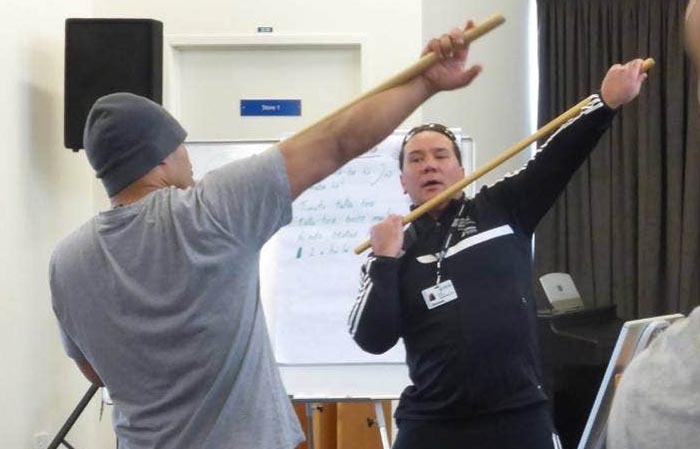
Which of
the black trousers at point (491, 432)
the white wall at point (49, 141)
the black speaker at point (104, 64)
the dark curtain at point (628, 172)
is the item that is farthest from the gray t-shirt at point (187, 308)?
the dark curtain at point (628, 172)

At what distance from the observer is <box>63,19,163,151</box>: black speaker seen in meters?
3.68

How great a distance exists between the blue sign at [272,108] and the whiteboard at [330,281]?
3.50 feet

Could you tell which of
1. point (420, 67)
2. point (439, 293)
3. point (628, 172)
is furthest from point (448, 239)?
point (628, 172)

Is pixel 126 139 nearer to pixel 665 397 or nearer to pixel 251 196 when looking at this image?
pixel 251 196

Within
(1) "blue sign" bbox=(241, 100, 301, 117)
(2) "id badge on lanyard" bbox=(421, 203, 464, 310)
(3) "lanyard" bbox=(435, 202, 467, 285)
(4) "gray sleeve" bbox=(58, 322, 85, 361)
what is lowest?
(4) "gray sleeve" bbox=(58, 322, 85, 361)

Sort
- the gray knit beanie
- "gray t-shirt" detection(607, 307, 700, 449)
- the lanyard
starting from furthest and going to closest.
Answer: the lanyard, the gray knit beanie, "gray t-shirt" detection(607, 307, 700, 449)

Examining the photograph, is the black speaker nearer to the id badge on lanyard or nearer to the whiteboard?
the whiteboard

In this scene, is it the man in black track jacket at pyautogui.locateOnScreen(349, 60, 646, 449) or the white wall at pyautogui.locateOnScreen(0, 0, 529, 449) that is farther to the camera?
the white wall at pyautogui.locateOnScreen(0, 0, 529, 449)

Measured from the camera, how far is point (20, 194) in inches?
140

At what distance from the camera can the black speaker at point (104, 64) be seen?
3682mm

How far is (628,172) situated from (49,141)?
2.73 metres

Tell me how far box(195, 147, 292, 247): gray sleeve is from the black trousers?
861mm

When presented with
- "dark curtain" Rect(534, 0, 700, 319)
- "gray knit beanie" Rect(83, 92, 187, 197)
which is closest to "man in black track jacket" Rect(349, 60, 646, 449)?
"gray knit beanie" Rect(83, 92, 187, 197)

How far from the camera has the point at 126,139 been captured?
151 cm
